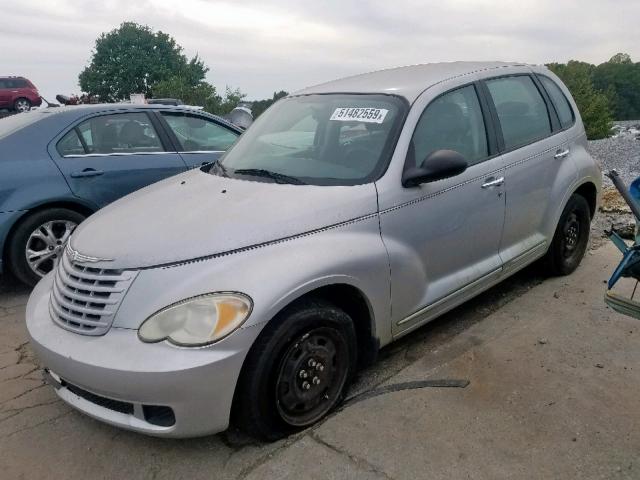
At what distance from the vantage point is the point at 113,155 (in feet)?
16.6

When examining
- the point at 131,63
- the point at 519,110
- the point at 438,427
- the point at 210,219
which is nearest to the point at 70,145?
the point at 210,219

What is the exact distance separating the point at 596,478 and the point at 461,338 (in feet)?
4.40

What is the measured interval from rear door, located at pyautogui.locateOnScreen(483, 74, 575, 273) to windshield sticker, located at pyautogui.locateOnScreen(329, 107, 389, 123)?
94 centimetres

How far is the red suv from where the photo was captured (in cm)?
2822

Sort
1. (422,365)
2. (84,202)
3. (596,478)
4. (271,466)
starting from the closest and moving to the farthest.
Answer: (596,478)
(271,466)
(422,365)
(84,202)

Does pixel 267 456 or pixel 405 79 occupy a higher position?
pixel 405 79

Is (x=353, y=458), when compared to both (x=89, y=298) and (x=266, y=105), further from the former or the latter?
(x=266, y=105)

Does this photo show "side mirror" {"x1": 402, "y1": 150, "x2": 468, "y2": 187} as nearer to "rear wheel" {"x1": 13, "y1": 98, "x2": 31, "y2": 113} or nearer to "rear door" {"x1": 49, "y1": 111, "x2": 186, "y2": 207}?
"rear door" {"x1": 49, "y1": 111, "x2": 186, "y2": 207}

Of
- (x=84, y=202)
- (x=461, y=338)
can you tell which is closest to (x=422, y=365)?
(x=461, y=338)

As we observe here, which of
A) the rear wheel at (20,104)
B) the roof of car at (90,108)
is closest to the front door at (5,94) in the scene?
the rear wheel at (20,104)

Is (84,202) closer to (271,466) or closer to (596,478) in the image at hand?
(271,466)

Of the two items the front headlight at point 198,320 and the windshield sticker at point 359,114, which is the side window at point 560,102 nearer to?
the windshield sticker at point 359,114

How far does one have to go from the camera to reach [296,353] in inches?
101

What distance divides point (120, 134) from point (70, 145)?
1.63 feet
